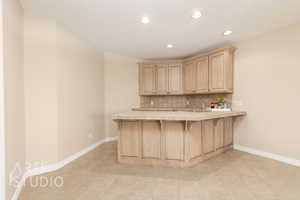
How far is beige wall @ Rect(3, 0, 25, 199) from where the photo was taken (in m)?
1.46

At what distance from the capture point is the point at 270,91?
8.91 ft

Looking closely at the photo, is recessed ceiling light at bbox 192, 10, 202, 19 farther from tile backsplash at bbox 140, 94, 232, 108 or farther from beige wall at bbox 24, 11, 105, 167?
tile backsplash at bbox 140, 94, 232, 108

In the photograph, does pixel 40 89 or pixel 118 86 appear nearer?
pixel 40 89

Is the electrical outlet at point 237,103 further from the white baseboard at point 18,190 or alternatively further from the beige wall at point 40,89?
the white baseboard at point 18,190

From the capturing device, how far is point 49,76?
2229 millimetres

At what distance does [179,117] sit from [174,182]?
0.93 metres

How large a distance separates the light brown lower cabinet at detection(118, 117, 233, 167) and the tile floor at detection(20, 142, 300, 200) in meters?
0.16

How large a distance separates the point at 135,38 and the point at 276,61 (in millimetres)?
2852

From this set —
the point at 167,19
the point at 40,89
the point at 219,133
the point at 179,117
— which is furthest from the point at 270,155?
the point at 40,89

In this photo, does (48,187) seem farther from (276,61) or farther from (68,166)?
(276,61)

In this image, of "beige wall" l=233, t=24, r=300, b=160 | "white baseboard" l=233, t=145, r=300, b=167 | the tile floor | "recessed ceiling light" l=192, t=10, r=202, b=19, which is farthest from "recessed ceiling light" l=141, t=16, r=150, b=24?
"white baseboard" l=233, t=145, r=300, b=167

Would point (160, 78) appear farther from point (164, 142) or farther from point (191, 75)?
point (164, 142)

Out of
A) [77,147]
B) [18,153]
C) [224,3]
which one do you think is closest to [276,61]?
[224,3]

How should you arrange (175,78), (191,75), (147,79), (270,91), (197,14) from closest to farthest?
(197,14)
(270,91)
(191,75)
(175,78)
(147,79)
